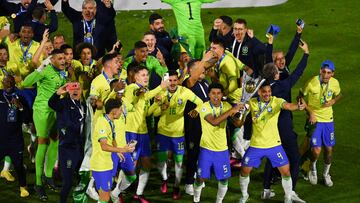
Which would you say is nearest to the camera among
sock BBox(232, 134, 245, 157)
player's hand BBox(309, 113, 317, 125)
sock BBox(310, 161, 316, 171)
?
player's hand BBox(309, 113, 317, 125)

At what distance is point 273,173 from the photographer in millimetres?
14555

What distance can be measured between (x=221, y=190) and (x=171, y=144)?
1.36 metres

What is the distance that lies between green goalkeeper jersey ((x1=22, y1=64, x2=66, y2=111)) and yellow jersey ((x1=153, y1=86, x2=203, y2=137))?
1788 mm

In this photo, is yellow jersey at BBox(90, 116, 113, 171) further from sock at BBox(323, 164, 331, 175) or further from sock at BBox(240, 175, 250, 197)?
sock at BBox(323, 164, 331, 175)

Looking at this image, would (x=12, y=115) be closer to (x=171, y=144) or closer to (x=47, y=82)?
(x=47, y=82)

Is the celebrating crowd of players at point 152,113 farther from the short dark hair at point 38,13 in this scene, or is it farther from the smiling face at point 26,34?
the short dark hair at point 38,13

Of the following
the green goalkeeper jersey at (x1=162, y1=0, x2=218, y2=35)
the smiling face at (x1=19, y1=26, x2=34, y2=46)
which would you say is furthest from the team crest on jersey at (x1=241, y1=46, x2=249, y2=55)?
the smiling face at (x1=19, y1=26, x2=34, y2=46)

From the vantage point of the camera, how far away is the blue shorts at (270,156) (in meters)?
13.2

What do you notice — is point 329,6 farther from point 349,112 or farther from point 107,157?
point 107,157

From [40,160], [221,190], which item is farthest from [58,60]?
[221,190]

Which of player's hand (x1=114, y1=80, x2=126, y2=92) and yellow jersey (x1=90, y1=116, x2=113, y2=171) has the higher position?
player's hand (x1=114, y1=80, x2=126, y2=92)

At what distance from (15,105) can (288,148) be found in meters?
4.73

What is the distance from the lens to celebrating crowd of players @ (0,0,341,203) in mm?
A: 13172

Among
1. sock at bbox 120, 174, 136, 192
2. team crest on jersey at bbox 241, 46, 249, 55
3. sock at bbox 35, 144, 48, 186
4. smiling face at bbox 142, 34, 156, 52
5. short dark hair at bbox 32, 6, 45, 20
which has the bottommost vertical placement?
sock at bbox 120, 174, 136, 192
